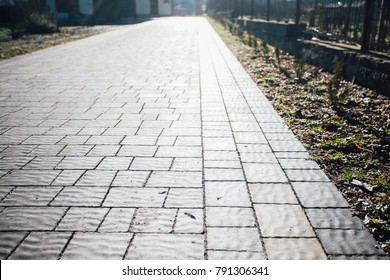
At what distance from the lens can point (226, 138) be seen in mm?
4031

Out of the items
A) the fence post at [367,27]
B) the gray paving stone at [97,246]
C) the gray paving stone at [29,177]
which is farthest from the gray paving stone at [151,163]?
the fence post at [367,27]

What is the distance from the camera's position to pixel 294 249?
2.16 meters

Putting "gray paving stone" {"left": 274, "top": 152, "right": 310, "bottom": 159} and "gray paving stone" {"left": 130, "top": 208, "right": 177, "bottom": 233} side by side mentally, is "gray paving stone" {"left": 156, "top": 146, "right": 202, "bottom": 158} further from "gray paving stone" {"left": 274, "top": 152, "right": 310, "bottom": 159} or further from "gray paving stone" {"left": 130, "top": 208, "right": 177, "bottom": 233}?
"gray paving stone" {"left": 130, "top": 208, "right": 177, "bottom": 233}

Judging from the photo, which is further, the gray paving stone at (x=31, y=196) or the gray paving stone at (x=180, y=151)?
the gray paving stone at (x=180, y=151)

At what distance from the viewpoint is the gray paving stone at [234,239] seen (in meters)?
2.17

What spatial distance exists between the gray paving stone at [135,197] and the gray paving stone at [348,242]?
1227 mm

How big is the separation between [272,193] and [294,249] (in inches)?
27.3

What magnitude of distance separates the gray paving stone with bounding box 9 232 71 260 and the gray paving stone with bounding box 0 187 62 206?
0.43m

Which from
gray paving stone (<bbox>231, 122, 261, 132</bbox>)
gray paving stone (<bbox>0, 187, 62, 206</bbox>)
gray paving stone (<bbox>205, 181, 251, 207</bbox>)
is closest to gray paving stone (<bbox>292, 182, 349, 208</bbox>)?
gray paving stone (<bbox>205, 181, 251, 207</bbox>)

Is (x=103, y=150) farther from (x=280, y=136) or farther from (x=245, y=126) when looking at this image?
(x=280, y=136)

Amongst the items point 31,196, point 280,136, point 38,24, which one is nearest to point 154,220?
point 31,196

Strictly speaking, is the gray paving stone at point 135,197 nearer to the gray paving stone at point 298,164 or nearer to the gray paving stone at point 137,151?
the gray paving stone at point 137,151
